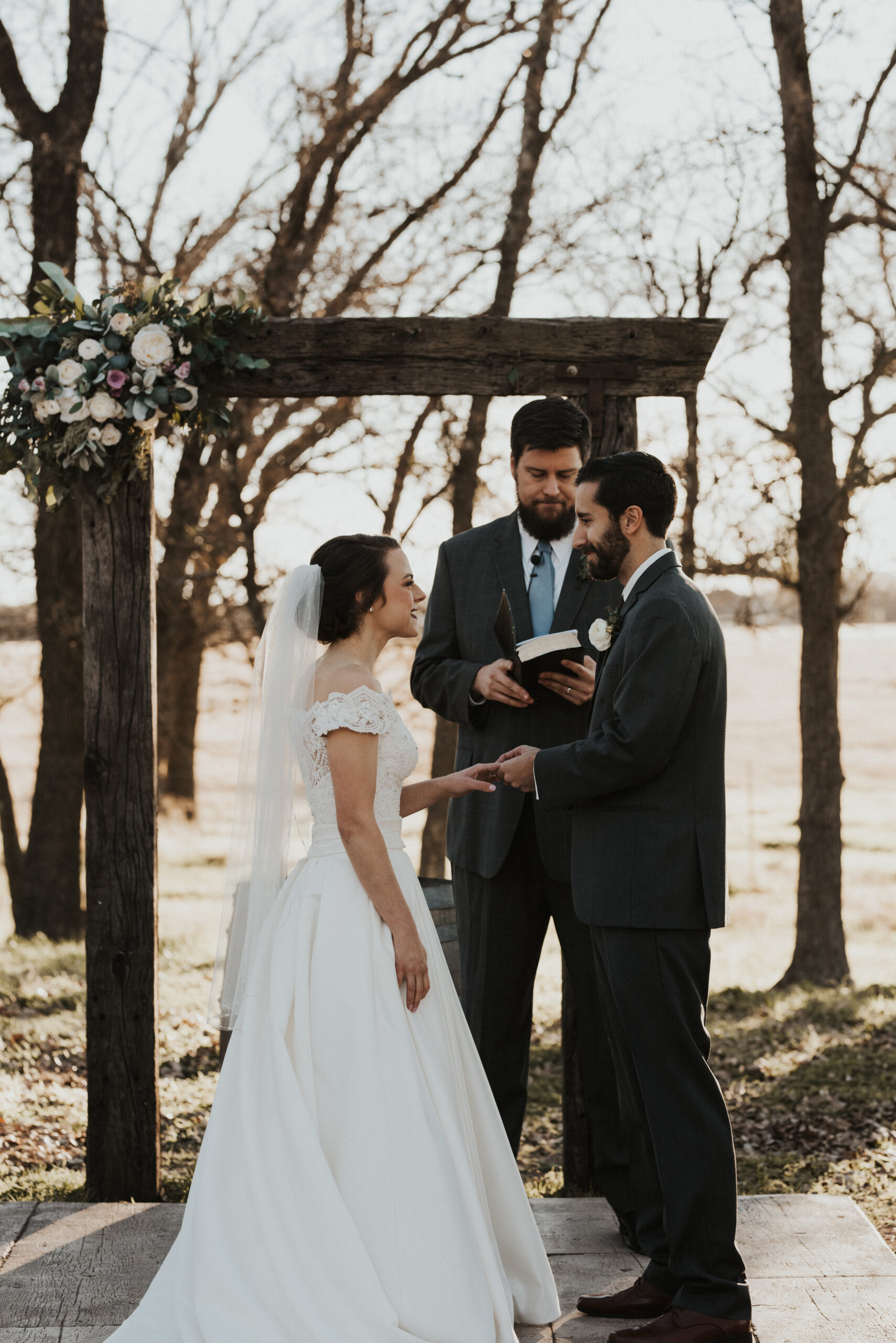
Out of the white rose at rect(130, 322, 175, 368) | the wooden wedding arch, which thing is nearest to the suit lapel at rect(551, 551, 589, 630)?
the wooden wedding arch

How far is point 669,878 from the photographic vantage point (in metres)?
2.76

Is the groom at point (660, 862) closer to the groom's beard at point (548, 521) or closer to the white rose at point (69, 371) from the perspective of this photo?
the groom's beard at point (548, 521)

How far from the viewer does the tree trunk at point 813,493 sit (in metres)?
7.79

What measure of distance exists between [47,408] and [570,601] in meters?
1.80

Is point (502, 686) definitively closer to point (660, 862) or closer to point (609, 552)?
point (609, 552)

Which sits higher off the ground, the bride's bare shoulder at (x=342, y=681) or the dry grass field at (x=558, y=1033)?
the bride's bare shoulder at (x=342, y=681)

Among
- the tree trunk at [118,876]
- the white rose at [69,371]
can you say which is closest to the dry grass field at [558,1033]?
the tree trunk at [118,876]

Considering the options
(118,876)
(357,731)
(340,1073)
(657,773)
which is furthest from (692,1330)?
(118,876)

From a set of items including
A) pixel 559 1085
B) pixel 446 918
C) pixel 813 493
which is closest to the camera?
pixel 446 918

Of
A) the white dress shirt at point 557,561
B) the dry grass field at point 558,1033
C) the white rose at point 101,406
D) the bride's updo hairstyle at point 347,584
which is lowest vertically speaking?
the dry grass field at point 558,1033

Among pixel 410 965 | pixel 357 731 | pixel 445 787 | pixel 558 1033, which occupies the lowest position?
pixel 558 1033

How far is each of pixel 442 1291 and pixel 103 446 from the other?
2666 mm

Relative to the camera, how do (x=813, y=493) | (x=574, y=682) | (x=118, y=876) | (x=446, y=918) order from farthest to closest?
1. (x=813, y=493)
2. (x=446, y=918)
3. (x=118, y=876)
4. (x=574, y=682)

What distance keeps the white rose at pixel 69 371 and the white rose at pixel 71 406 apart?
41 millimetres
